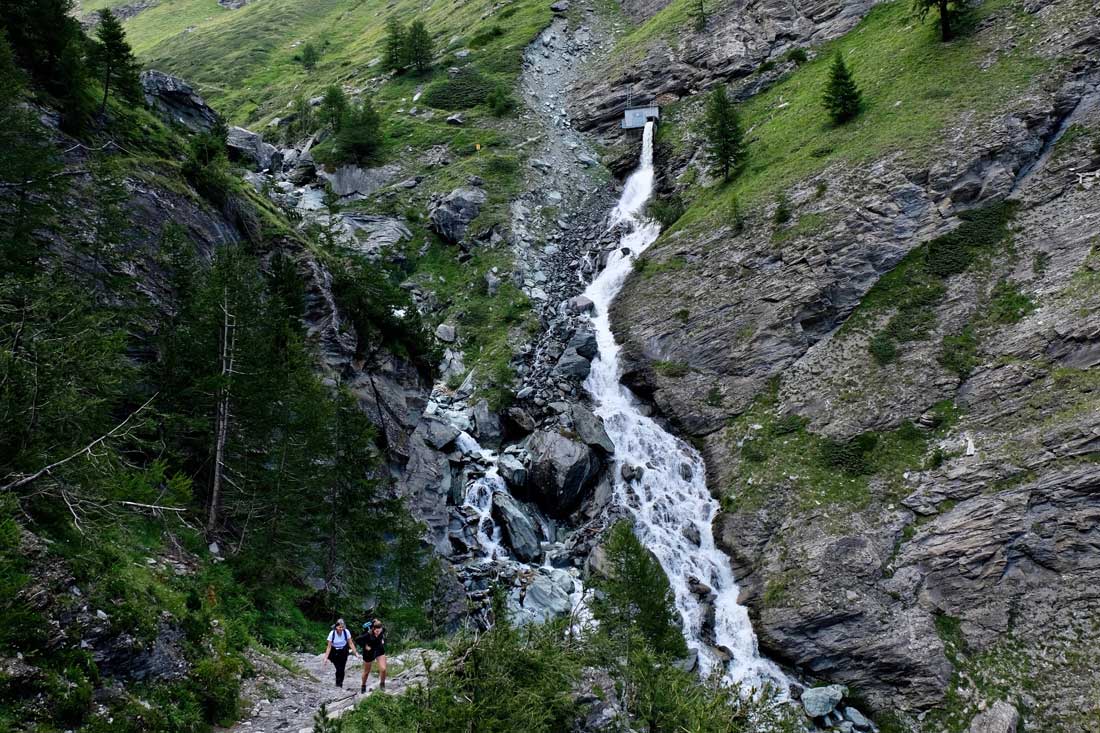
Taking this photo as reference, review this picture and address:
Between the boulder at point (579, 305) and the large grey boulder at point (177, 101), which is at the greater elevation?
the large grey boulder at point (177, 101)

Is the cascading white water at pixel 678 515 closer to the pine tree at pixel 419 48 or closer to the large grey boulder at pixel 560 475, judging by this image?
the large grey boulder at pixel 560 475

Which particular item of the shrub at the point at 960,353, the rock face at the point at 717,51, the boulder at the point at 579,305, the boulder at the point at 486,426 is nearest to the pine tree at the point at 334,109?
the rock face at the point at 717,51

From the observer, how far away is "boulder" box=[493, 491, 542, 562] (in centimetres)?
3231

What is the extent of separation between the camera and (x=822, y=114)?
5131cm

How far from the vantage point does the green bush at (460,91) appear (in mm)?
78688

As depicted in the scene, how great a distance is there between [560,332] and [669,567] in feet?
67.0

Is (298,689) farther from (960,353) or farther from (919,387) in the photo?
(960,353)

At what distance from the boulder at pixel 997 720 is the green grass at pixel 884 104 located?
104ft

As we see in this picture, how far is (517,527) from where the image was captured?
33031mm

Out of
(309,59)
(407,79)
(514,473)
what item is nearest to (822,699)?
(514,473)

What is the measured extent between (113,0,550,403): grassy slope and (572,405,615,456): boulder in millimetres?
5863

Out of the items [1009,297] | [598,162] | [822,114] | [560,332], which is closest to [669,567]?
[560,332]

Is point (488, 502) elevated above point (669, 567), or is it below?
above

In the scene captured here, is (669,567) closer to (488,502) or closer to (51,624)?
(488,502)
